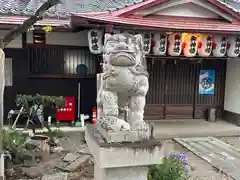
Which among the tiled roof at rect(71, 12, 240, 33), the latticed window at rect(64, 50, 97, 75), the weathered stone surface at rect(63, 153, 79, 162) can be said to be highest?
the tiled roof at rect(71, 12, 240, 33)

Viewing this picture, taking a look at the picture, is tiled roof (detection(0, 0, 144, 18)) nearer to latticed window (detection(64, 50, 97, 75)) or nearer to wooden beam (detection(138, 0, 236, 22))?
wooden beam (detection(138, 0, 236, 22))

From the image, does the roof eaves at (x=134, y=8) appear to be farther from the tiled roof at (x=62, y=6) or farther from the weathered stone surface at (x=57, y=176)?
the weathered stone surface at (x=57, y=176)

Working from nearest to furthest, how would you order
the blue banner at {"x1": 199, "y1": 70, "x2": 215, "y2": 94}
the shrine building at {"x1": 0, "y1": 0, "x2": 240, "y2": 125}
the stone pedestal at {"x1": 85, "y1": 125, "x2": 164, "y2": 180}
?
the stone pedestal at {"x1": 85, "y1": 125, "x2": 164, "y2": 180} < the shrine building at {"x1": 0, "y1": 0, "x2": 240, "y2": 125} < the blue banner at {"x1": 199, "y1": 70, "x2": 215, "y2": 94}

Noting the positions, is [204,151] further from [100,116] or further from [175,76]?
[100,116]

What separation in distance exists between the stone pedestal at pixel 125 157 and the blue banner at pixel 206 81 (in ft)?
27.5

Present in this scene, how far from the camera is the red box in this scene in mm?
10070

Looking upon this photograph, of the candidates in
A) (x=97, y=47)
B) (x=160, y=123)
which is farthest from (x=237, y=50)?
(x=97, y=47)

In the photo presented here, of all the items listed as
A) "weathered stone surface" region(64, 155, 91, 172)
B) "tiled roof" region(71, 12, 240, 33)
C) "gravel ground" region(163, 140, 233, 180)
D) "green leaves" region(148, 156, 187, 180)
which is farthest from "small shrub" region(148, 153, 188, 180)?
"tiled roof" region(71, 12, 240, 33)

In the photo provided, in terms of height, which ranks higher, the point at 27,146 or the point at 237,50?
the point at 237,50

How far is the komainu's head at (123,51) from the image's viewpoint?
12.4 feet

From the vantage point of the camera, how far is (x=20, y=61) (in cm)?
977

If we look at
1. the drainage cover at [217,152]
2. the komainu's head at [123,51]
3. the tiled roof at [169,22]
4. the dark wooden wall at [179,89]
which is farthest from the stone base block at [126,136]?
the dark wooden wall at [179,89]

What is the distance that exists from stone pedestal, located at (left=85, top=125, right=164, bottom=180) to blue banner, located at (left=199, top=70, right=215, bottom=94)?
8.39 m

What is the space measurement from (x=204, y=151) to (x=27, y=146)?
5.10 metres
